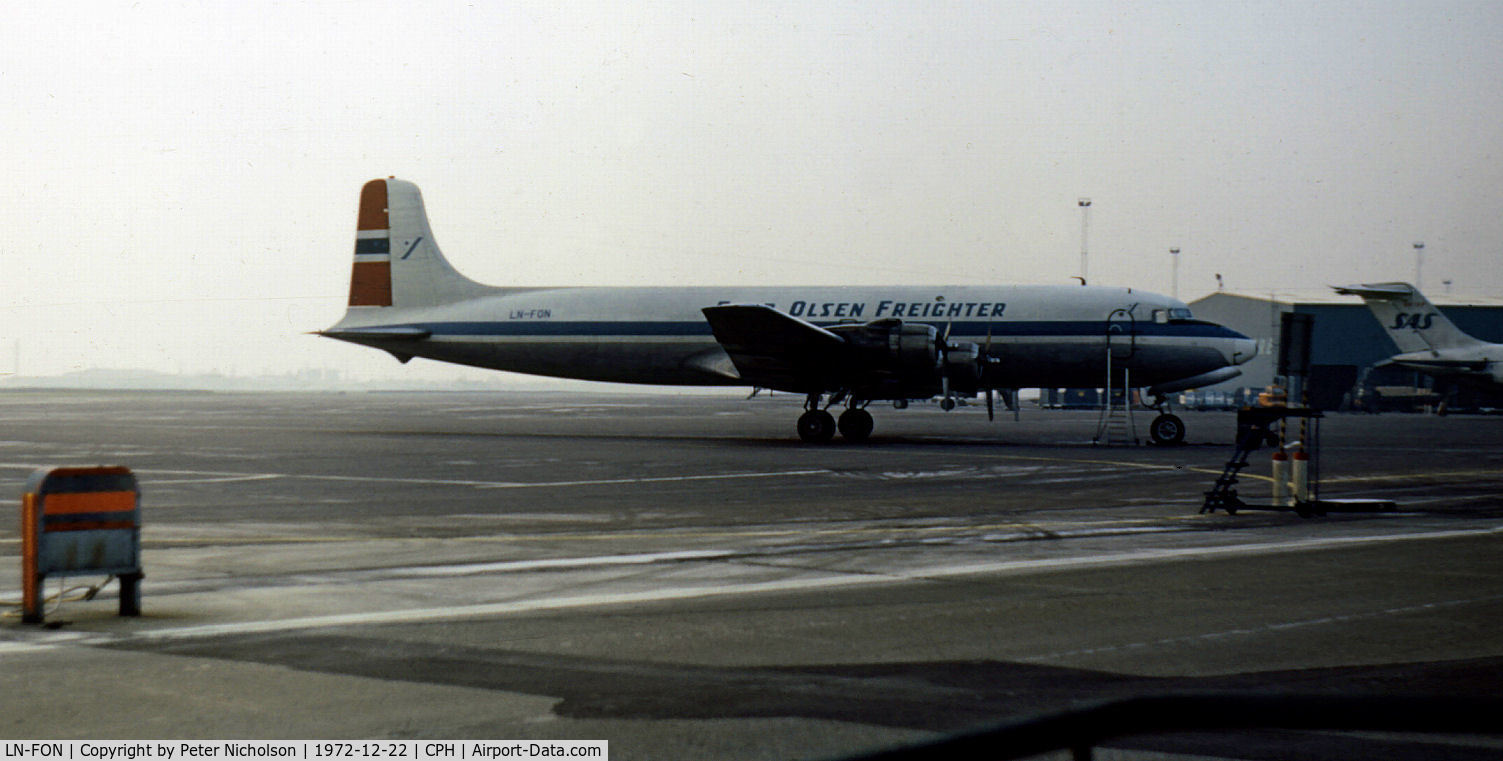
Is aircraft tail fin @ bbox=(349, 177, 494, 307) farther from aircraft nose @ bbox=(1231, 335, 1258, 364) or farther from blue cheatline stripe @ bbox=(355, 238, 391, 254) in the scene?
aircraft nose @ bbox=(1231, 335, 1258, 364)

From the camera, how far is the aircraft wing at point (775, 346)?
95.5 feet

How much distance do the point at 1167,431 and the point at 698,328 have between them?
12.1 m

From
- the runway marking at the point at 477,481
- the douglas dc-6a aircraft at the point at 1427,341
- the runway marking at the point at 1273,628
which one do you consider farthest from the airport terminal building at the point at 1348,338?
the runway marking at the point at 1273,628

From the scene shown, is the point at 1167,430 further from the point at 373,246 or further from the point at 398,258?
the point at 373,246

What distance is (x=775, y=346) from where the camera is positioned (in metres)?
30.2

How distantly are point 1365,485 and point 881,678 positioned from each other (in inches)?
633

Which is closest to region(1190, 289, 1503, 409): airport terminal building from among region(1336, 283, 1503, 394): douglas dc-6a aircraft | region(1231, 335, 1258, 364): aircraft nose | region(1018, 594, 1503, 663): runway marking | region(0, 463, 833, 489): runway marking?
region(1336, 283, 1503, 394): douglas dc-6a aircraft

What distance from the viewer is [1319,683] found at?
657 cm

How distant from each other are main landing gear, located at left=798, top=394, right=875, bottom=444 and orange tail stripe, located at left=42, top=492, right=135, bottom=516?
22898 millimetres

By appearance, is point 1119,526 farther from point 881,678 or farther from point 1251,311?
point 1251,311

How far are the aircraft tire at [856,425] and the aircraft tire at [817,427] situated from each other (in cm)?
46

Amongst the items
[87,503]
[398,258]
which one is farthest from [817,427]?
[87,503]

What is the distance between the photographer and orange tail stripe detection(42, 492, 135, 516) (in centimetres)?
816

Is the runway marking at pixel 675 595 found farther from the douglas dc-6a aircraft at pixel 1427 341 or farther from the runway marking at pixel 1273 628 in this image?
the douglas dc-6a aircraft at pixel 1427 341
